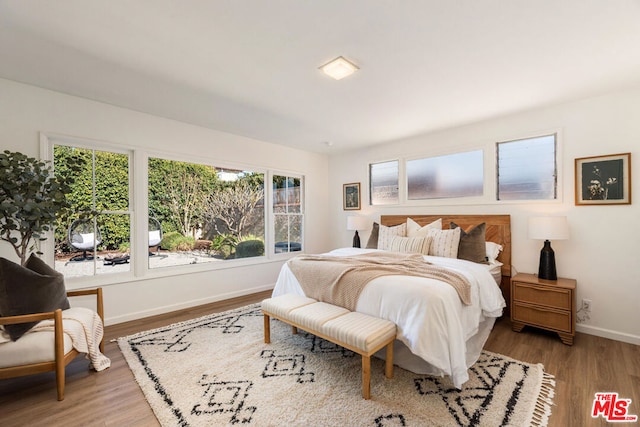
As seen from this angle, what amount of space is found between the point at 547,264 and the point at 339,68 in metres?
2.89

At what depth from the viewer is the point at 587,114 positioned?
286 cm

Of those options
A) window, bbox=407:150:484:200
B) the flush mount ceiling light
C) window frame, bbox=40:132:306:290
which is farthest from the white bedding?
window frame, bbox=40:132:306:290

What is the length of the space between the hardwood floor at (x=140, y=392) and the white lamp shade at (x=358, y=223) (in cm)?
241

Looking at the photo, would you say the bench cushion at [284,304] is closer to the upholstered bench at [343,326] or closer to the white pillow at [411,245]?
the upholstered bench at [343,326]

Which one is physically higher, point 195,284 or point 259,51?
point 259,51

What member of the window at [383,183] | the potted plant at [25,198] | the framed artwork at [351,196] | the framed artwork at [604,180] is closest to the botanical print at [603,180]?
the framed artwork at [604,180]

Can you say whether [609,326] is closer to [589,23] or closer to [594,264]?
[594,264]

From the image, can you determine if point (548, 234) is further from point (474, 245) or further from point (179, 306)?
point (179, 306)

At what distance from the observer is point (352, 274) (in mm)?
2420

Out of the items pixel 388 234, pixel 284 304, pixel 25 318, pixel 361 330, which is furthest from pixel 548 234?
pixel 25 318

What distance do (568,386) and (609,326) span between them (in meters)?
1.40

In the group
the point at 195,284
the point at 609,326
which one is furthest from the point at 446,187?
the point at 195,284

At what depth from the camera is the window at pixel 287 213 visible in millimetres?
4773

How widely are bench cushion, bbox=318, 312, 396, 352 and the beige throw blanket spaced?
261 millimetres
